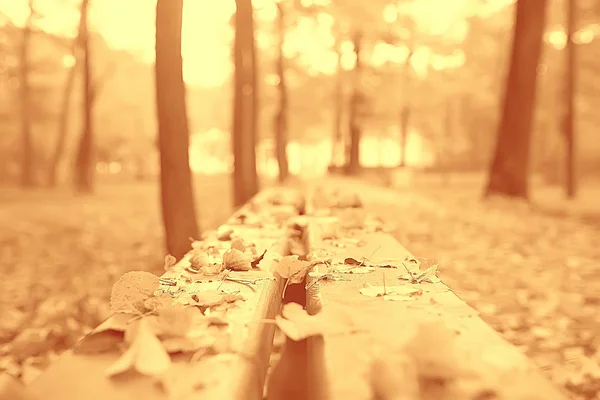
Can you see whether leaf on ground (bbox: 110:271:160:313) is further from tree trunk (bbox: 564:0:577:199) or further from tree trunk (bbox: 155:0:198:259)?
tree trunk (bbox: 564:0:577:199)

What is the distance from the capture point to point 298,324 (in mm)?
1731

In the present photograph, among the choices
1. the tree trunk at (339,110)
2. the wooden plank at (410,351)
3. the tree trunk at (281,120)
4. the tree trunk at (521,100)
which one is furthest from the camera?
the tree trunk at (339,110)

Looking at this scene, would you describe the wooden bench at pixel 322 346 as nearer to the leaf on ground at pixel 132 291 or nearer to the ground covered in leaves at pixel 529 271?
the leaf on ground at pixel 132 291

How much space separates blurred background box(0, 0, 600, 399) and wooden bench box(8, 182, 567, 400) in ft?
6.51

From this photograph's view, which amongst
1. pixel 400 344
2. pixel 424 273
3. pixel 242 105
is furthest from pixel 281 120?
pixel 400 344

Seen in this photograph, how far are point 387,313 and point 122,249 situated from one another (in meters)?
9.05

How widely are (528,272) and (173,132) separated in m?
3.95

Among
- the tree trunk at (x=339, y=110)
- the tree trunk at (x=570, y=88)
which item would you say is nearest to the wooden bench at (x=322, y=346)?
the tree trunk at (x=570, y=88)

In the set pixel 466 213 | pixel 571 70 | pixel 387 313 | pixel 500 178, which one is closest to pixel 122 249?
pixel 466 213

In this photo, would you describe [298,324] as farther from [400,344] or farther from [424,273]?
[424,273]

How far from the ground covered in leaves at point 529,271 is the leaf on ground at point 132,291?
2561 mm

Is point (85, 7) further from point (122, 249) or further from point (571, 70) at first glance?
point (571, 70)

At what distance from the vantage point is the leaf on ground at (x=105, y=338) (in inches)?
65.8

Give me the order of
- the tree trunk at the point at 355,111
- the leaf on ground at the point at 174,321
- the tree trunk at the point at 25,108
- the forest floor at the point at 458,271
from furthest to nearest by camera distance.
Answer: the tree trunk at the point at 25,108 < the tree trunk at the point at 355,111 < the forest floor at the point at 458,271 < the leaf on ground at the point at 174,321
